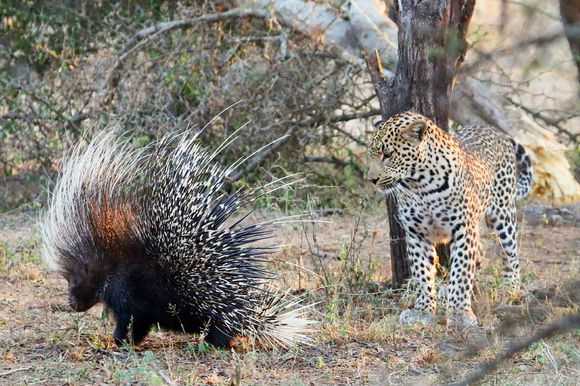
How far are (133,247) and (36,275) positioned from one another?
204 centimetres

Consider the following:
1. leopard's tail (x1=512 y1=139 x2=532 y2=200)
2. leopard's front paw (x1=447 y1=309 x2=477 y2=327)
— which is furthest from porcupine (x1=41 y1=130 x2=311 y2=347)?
leopard's tail (x1=512 y1=139 x2=532 y2=200)

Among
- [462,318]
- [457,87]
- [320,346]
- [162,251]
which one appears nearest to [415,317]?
[462,318]

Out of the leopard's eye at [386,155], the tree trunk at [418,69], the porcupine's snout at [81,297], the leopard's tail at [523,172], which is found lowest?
the porcupine's snout at [81,297]

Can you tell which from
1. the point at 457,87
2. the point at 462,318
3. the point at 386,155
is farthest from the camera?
the point at 457,87

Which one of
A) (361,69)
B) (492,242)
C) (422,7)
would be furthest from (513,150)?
(361,69)

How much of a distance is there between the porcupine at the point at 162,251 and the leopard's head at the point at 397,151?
960 millimetres

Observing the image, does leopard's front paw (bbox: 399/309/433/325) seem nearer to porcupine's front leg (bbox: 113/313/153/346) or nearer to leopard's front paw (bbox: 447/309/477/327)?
leopard's front paw (bbox: 447/309/477/327)

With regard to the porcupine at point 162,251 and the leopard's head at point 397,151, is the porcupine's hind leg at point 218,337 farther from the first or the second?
the leopard's head at point 397,151

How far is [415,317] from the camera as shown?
18.7ft

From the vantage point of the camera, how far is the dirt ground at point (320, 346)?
15.0ft

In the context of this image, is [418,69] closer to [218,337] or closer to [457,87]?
[218,337]

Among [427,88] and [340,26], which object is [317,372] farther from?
[340,26]

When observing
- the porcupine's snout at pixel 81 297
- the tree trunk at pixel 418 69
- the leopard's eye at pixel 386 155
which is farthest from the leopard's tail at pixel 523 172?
the porcupine's snout at pixel 81 297

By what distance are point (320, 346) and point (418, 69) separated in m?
1.83
